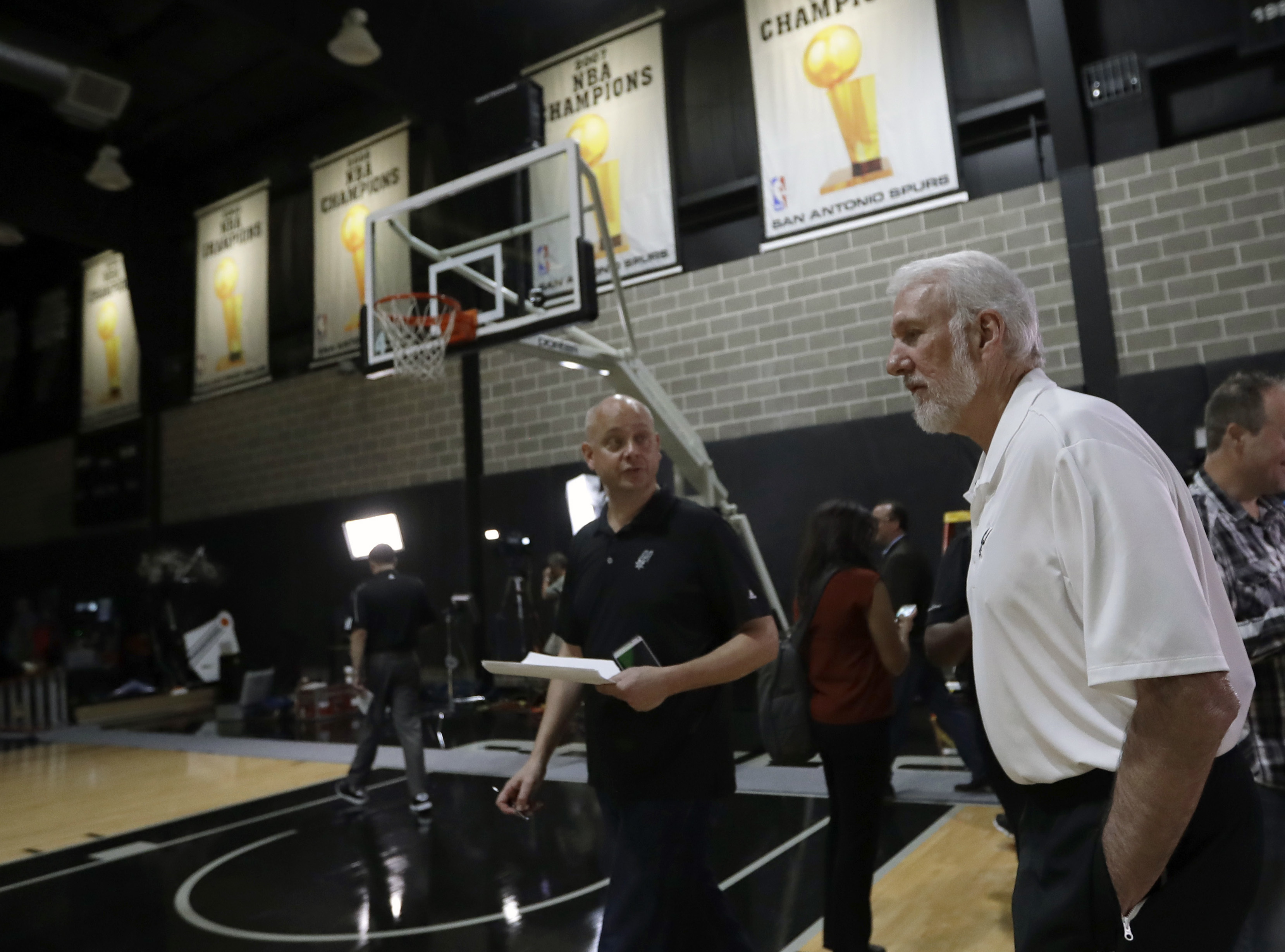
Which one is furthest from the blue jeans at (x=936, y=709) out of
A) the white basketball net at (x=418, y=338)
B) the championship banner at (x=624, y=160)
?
the championship banner at (x=624, y=160)

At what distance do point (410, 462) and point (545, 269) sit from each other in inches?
135

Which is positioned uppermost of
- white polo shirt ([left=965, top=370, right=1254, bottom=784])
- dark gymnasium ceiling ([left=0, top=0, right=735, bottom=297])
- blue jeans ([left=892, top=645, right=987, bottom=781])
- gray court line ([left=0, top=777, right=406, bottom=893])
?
dark gymnasium ceiling ([left=0, top=0, right=735, bottom=297])

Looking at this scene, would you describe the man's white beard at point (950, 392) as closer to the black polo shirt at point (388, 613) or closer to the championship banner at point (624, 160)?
the black polo shirt at point (388, 613)

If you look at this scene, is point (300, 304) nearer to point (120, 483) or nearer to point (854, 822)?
point (120, 483)

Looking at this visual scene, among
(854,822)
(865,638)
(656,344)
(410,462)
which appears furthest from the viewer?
(410,462)

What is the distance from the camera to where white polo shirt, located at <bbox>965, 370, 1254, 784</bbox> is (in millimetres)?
994

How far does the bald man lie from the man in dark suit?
208cm

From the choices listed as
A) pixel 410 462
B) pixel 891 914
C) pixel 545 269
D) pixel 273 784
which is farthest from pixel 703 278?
pixel 891 914

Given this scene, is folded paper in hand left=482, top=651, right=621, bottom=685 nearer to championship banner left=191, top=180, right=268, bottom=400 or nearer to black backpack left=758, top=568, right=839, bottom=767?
black backpack left=758, top=568, right=839, bottom=767

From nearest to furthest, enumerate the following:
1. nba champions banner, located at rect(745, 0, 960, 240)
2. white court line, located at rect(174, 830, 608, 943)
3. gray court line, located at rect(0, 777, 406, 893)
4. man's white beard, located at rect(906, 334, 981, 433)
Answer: man's white beard, located at rect(906, 334, 981, 433)
white court line, located at rect(174, 830, 608, 943)
gray court line, located at rect(0, 777, 406, 893)
nba champions banner, located at rect(745, 0, 960, 240)

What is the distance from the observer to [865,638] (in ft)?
10.3

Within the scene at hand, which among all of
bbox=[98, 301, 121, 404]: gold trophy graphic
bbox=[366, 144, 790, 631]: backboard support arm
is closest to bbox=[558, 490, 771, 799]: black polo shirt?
bbox=[366, 144, 790, 631]: backboard support arm

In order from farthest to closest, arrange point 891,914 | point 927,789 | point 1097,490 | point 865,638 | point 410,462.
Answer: point 410,462
point 927,789
point 891,914
point 865,638
point 1097,490

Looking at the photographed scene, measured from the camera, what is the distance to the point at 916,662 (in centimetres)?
546
